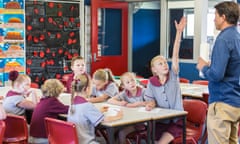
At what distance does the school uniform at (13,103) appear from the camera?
4480 millimetres

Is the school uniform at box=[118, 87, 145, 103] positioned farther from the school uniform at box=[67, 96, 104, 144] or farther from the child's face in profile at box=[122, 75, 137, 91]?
the school uniform at box=[67, 96, 104, 144]

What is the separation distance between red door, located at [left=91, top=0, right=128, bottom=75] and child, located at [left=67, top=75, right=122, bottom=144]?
17.1 feet

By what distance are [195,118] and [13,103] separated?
1908 millimetres

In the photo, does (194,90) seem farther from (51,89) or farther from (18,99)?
(18,99)

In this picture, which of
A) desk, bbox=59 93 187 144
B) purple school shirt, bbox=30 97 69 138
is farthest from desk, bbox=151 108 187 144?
purple school shirt, bbox=30 97 69 138

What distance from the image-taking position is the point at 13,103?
4.48m

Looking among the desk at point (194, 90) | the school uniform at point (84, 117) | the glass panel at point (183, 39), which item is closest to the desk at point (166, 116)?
the school uniform at point (84, 117)

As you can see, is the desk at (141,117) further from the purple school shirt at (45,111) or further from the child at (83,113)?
the purple school shirt at (45,111)

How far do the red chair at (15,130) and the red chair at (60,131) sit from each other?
367 mm

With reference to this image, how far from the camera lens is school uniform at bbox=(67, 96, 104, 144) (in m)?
3.70

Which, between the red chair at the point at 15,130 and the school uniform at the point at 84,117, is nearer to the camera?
the school uniform at the point at 84,117

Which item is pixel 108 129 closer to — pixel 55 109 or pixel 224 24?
pixel 55 109

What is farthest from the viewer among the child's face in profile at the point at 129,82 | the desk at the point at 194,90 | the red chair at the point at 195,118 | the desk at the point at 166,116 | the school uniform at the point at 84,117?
the desk at the point at 194,90

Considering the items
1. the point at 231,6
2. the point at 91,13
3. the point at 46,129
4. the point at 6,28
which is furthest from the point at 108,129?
the point at 91,13
